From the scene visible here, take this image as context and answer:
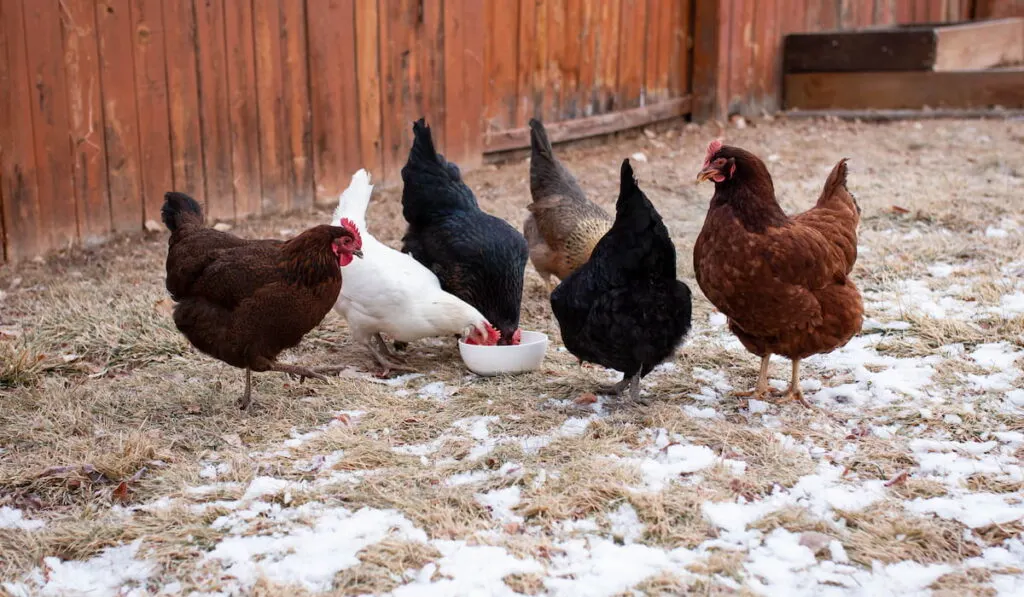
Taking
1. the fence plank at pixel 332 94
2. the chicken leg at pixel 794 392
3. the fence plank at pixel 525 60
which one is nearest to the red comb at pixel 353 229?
the chicken leg at pixel 794 392

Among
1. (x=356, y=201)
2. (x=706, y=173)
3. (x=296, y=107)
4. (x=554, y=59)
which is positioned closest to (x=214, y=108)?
(x=296, y=107)

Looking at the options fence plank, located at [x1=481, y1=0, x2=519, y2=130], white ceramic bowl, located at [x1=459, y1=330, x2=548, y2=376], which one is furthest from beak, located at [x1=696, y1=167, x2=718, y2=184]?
fence plank, located at [x1=481, y1=0, x2=519, y2=130]

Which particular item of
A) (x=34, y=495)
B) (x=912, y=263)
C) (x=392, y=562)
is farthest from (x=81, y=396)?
(x=912, y=263)

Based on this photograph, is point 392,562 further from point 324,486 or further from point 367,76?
point 367,76

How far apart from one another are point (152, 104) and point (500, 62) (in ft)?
10.6

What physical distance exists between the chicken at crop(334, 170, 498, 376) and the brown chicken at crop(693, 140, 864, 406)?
1152 mm

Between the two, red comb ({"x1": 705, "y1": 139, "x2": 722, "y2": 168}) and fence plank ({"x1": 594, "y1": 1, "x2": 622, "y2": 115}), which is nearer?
red comb ({"x1": 705, "y1": 139, "x2": 722, "y2": 168})

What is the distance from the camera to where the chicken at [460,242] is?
442 cm

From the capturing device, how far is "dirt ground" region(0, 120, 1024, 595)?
259 centimetres

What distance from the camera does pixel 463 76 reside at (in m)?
7.61

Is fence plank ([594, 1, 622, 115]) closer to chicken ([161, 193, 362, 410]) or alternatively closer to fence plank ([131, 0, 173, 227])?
fence plank ([131, 0, 173, 227])

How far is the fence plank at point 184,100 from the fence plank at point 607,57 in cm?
423

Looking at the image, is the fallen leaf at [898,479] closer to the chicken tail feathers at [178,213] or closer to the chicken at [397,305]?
the chicken at [397,305]

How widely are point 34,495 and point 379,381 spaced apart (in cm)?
151
